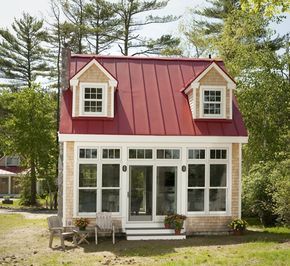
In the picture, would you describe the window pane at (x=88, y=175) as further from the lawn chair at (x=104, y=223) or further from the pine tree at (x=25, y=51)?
the pine tree at (x=25, y=51)

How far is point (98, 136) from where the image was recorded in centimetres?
1722

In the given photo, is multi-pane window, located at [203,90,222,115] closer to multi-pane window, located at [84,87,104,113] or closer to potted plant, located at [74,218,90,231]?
multi-pane window, located at [84,87,104,113]

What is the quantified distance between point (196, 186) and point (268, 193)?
3563 mm

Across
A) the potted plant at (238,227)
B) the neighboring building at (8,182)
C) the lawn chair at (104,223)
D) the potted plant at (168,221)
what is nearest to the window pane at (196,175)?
the potted plant at (168,221)

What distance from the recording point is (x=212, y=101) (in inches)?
735

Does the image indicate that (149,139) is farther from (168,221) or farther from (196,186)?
(168,221)

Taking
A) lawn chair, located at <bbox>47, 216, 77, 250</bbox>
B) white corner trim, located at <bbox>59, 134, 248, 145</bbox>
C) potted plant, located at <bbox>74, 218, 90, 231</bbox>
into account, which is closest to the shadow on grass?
potted plant, located at <bbox>74, 218, 90, 231</bbox>

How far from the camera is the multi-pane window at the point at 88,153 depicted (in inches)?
680

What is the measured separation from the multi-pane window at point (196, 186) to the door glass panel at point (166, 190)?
0.60 m

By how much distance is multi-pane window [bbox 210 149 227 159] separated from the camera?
18.0 meters

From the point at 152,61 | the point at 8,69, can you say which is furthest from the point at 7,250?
the point at 8,69

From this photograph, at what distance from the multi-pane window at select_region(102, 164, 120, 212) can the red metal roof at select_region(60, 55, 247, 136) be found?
4.37 ft

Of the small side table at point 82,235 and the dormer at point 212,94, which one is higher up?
the dormer at point 212,94

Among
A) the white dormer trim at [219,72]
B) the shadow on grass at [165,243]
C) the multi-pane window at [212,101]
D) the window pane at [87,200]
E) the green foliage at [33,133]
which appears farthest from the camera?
the green foliage at [33,133]
